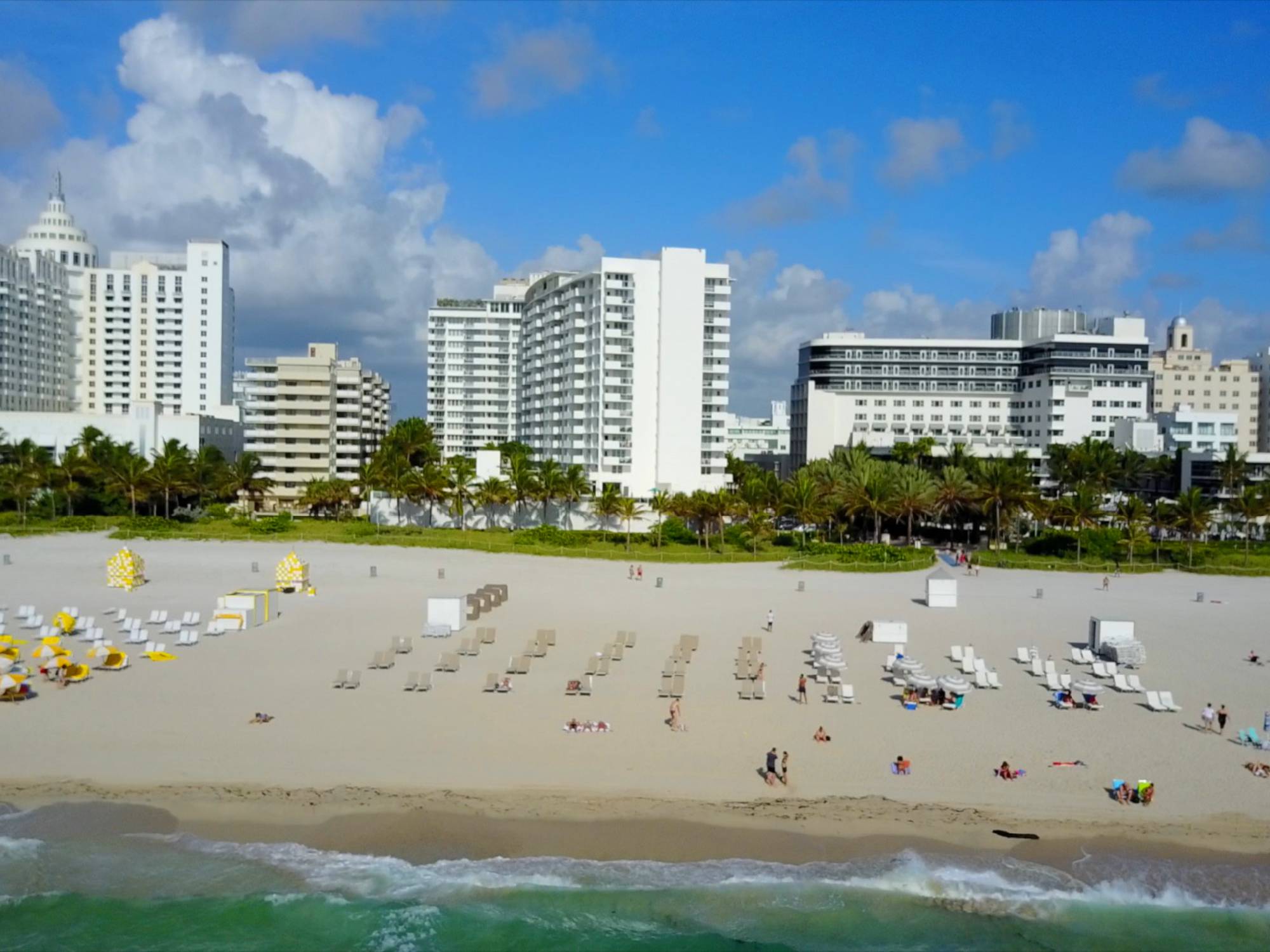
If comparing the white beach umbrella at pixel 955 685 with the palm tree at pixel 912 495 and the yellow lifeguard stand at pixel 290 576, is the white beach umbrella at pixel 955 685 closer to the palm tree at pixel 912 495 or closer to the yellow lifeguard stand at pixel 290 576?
the yellow lifeguard stand at pixel 290 576

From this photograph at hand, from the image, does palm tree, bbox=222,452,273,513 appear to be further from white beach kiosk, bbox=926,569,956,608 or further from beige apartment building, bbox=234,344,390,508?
white beach kiosk, bbox=926,569,956,608

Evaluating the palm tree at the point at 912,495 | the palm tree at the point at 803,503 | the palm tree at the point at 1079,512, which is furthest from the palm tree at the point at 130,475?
the palm tree at the point at 1079,512

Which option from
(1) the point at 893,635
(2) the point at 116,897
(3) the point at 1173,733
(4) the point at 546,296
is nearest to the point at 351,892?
(2) the point at 116,897

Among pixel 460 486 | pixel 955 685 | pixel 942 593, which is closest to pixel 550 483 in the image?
pixel 460 486

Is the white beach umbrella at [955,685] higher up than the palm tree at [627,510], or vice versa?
the palm tree at [627,510]

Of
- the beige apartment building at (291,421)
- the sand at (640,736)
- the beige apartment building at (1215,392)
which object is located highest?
the beige apartment building at (1215,392)

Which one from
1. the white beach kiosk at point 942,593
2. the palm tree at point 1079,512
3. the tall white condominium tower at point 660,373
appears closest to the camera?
the white beach kiosk at point 942,593

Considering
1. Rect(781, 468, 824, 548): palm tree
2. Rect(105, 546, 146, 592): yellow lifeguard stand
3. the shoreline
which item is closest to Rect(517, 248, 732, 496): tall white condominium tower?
Rect(781, 468, 824, 548): palm tree
